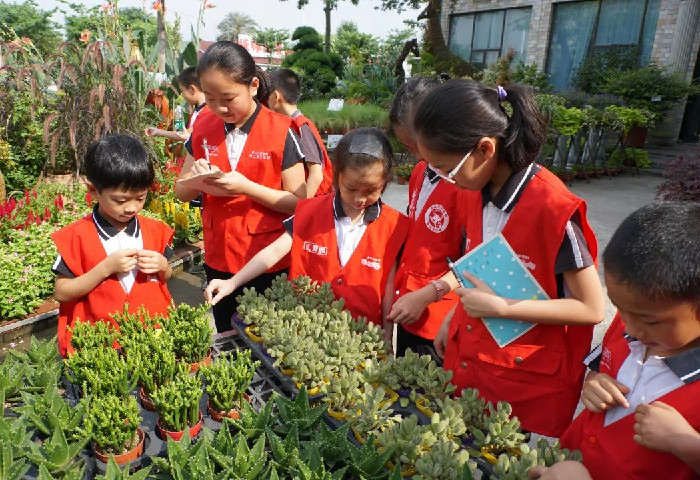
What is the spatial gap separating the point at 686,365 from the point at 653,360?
0.28 ft

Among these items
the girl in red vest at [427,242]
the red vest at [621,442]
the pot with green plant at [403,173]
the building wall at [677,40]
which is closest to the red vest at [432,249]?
the girl in red vest at [427,242]

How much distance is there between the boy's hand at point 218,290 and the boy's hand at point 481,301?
2.79 feet

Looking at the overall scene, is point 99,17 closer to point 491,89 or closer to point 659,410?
point 491,89

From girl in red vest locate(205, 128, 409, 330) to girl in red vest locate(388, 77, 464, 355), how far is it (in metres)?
0.06

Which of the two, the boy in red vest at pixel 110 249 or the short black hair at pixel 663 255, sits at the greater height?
the short black hair at pixel 663 255

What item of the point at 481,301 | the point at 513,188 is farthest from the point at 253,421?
the point at 513,188

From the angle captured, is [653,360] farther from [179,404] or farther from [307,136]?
[307,136]

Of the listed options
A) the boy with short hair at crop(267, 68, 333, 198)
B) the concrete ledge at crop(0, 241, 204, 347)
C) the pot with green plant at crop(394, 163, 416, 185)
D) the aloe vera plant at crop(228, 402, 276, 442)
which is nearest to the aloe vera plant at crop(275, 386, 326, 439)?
the aloe vera plant at crop(228, 402, 276, 442)

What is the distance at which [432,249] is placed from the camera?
1.88 m

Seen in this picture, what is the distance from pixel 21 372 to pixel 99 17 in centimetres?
756

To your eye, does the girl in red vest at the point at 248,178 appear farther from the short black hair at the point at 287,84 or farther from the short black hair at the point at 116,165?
the short black hair at the point at 287,84

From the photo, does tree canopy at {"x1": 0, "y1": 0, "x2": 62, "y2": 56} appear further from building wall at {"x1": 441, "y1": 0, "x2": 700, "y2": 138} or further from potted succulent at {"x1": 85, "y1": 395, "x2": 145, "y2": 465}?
potted succulent at {"x1": 85, "y1": 395, "x2": 145, "y2": 465}

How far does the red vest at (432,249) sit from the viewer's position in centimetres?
185

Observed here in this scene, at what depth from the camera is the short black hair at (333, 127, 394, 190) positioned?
1.75m
